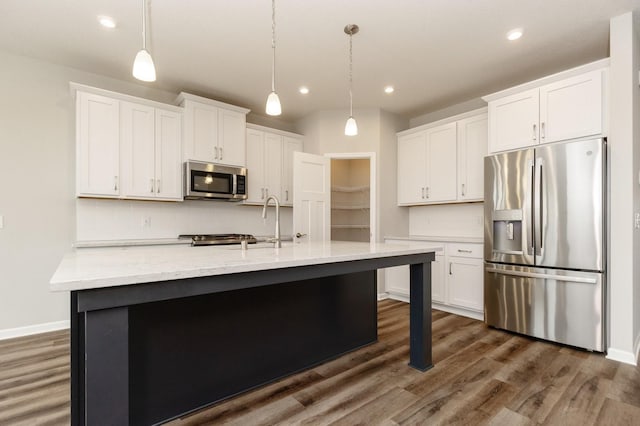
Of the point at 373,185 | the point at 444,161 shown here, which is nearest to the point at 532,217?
the point at 444,161

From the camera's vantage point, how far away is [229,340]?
1.92 m

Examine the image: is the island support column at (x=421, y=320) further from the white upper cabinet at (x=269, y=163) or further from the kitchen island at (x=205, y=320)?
the white upper cabinet at (x=269, y=163)

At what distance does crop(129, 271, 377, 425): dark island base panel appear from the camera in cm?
162

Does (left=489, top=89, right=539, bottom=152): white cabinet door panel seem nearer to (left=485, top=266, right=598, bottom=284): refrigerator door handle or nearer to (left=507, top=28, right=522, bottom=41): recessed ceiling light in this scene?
(left=507, top=28, right=522, bottom=41): recessed ceiling light

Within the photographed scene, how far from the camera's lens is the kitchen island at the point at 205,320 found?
1.11 metres

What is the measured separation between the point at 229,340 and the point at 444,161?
136 inches

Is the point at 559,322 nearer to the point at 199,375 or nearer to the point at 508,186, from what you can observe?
the point at 508,186

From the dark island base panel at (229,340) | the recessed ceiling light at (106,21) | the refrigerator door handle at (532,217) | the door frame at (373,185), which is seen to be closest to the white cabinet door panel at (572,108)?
the refrigerator door handle at (532,217)

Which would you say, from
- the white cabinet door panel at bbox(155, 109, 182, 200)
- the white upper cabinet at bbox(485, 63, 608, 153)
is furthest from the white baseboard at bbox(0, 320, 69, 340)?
the white upper cabinet at bbox(485, 63, 608, 153)

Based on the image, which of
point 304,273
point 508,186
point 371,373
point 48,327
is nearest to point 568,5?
point 508,186

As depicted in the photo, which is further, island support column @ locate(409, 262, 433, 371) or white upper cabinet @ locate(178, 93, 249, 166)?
white upper cabinet @ locate(178, 93, 249, 166)

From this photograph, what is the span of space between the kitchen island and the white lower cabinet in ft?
4.69

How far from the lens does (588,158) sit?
2609 mm

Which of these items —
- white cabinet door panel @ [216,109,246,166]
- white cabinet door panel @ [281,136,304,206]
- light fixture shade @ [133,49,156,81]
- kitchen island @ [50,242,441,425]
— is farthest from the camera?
white cabinet door panel @ [281,136,304,206]
